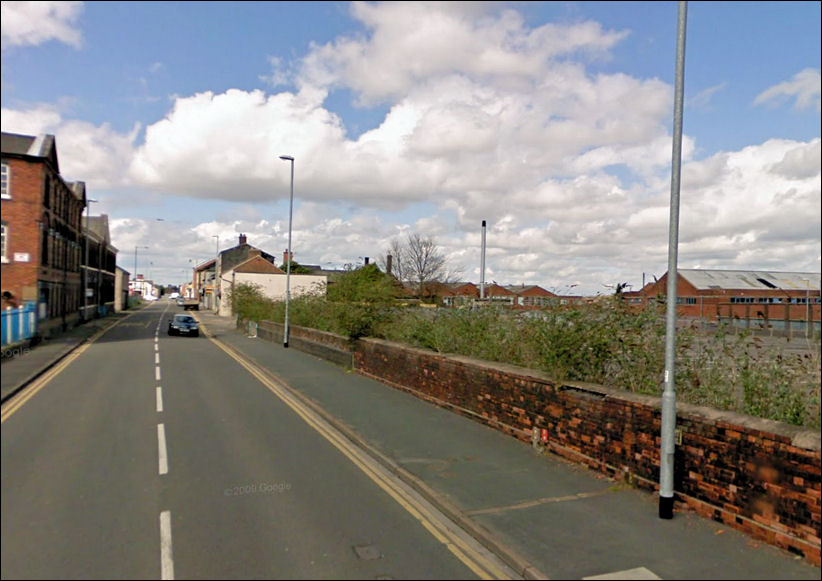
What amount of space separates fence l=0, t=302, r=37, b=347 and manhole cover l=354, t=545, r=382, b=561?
11.3 ft

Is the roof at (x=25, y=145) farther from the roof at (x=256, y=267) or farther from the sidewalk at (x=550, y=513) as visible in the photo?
the roof at (x=256, y=267)

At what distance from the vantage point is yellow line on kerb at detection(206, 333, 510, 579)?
203 inches

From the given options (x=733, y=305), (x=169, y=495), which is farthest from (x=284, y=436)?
(x=733, y=305)

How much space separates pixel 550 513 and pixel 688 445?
1.72 meters

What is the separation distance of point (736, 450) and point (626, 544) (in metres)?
1.49

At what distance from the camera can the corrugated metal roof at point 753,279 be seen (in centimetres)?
548

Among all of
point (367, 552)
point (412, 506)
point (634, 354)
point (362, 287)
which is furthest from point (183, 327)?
point (367, 552)

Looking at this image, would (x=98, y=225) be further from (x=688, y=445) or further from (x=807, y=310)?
(x=807, y=310)

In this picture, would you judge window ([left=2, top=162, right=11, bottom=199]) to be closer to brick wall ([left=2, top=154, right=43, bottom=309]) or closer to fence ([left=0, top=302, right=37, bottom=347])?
brick wall ([left=2, top=154, right=43, bottom=309])

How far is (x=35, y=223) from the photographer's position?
328 centimetres

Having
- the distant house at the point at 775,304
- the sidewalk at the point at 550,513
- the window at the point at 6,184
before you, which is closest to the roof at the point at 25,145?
the window at the point at 6,184

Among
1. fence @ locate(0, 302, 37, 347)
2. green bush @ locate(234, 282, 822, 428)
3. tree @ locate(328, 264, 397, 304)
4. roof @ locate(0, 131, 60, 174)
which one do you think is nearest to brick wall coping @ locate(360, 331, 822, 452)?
green bush @ locate(234, 282, 822, 428)

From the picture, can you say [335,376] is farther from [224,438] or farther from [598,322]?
[598,322]

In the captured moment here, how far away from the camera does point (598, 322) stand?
866 centimetres
